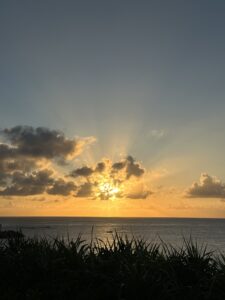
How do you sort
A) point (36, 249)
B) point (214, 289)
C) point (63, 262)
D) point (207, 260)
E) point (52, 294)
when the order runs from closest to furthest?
point (214, 289) < point (52, 294) < point (207, 260) < point (63, 262) < point (36, 249)

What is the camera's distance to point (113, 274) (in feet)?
35.8

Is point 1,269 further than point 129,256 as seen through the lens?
Yes

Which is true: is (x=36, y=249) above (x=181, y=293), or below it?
above

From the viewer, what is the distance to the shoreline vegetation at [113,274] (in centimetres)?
1000

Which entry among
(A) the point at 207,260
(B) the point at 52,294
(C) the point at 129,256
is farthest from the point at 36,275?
(A) the point at 207,260

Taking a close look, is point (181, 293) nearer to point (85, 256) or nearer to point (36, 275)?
point (85, 256)

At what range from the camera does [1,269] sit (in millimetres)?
12672

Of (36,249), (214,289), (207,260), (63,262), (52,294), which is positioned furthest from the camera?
(36,249)

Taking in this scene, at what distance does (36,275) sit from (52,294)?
1875mm

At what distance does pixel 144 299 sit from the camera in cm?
1003

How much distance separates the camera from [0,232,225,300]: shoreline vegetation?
10000 mm

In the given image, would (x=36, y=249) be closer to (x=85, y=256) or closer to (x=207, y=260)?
(x=85, y=256)

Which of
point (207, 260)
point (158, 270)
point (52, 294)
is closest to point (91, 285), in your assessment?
point (52, 294)

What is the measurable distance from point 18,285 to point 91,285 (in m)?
2.05
